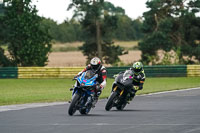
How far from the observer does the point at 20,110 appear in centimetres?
1725

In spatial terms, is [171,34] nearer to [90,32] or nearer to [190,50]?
[190,50]

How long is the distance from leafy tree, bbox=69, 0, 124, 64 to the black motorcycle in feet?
138

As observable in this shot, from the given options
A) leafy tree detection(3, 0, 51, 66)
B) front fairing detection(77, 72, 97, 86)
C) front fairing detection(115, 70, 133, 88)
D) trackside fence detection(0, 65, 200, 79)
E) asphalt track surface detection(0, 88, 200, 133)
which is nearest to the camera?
asphalt track surface detection(0, 88, 200, 133)

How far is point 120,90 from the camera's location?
16922 mm

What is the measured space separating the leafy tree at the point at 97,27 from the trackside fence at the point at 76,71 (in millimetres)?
15290

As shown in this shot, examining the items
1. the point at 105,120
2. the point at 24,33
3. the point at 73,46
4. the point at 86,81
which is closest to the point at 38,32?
the point at 24,33

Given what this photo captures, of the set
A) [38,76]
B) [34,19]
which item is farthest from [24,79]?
[34,19]

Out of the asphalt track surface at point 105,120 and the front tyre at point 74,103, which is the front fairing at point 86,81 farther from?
the asphalt track surface at point 105,120

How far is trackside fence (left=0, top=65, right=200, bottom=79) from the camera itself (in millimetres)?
42312

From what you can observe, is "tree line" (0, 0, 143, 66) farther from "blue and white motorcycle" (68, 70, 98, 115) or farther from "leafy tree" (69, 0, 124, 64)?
"blue and white motorcycle" (68, 70, 98, 115)

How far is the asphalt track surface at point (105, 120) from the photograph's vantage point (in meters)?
11.8

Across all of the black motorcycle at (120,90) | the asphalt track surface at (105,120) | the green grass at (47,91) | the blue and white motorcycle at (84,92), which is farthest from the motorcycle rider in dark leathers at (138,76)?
the green grass at (47,91)

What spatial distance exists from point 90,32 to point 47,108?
45857mm

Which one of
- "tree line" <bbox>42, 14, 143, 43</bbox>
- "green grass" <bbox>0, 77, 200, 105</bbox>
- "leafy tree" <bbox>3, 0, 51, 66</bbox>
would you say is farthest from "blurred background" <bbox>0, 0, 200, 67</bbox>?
"tree line" <bbox>42, 14, 143, 43</bbox>
